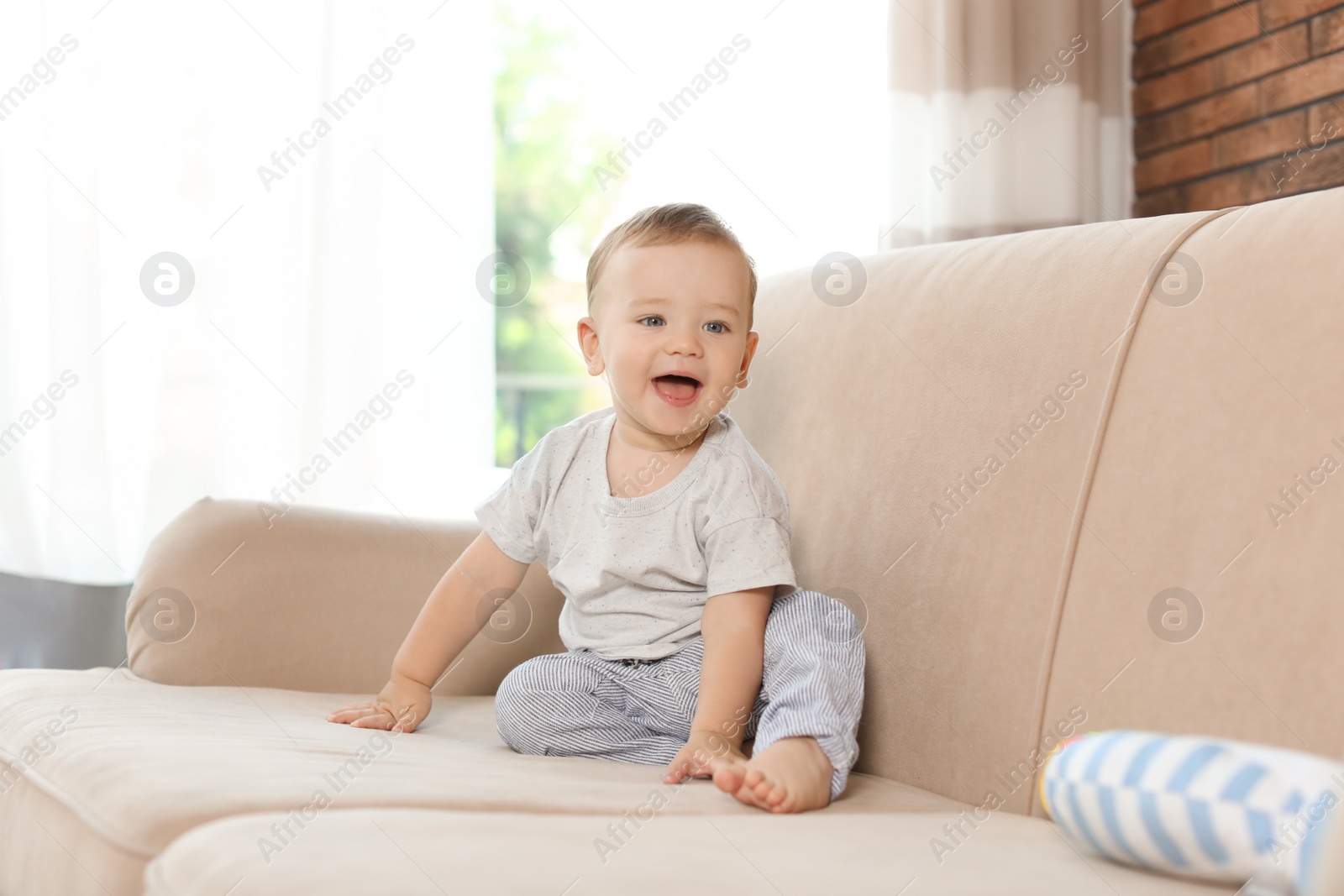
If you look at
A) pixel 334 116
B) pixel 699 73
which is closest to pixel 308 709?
pixel 334 116

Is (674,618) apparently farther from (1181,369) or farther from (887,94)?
(887,94)

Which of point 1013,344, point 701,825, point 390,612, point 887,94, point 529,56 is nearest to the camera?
point 701,825

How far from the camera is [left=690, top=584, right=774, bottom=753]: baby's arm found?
109 centimetres

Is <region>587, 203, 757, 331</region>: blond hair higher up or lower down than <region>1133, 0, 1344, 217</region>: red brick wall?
lower down

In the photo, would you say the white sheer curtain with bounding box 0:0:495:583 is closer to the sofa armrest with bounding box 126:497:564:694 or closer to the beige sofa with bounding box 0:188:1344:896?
the sofa armrest with bounding box 126:497:564:694

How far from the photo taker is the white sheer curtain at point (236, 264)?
2.09m

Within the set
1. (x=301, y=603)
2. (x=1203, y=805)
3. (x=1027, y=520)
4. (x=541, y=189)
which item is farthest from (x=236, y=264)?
(x=541, y=189)

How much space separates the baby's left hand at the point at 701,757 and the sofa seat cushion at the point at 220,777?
16 millimetres

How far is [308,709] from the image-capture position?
1291 mm

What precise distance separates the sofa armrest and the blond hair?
47 centimetres

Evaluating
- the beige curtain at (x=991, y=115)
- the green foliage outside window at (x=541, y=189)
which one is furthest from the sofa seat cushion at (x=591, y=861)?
the green foliage outside window at (x=541, y=189)

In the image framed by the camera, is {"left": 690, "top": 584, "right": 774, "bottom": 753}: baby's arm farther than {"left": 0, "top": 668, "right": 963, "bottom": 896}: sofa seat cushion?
Yes

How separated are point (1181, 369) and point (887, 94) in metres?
1.68

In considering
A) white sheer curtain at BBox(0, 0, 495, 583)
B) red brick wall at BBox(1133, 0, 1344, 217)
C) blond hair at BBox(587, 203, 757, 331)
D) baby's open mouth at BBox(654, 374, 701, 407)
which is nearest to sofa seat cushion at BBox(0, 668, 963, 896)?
baby's open mouth at BBox(654, 374, 701, 407)
